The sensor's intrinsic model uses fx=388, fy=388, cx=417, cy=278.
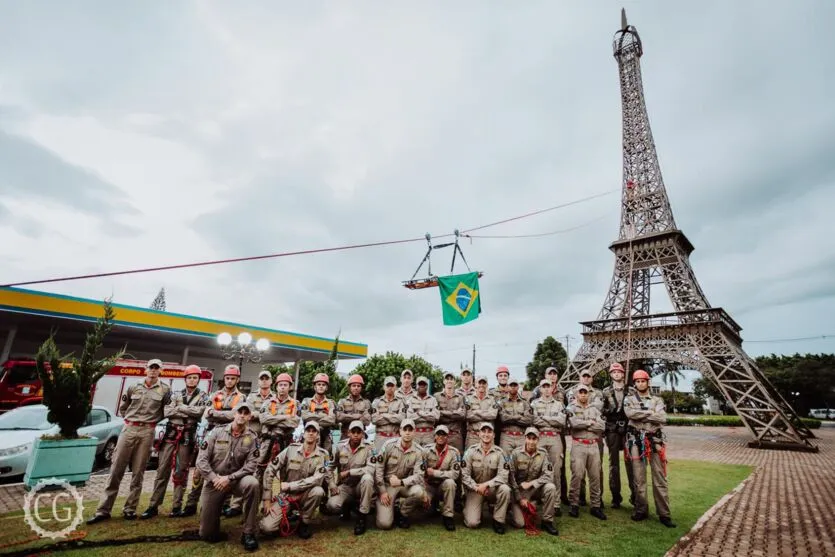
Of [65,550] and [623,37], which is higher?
[623,37]

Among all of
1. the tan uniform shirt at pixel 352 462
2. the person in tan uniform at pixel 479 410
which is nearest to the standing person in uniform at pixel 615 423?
the person in tan uniform at pixel 479 410

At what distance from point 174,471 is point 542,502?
214 inches

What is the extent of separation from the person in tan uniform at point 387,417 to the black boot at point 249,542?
241 centimetres

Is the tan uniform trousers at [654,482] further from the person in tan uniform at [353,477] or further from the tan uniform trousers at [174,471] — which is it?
the tan uniform trousers at [174,471]

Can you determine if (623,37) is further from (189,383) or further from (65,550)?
(65,550)

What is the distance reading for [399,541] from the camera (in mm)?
4820

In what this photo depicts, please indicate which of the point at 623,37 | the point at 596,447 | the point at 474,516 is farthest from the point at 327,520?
the point at 623,37

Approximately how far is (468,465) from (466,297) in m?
3.91

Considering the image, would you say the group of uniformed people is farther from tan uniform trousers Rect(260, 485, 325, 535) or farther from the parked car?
the parked car

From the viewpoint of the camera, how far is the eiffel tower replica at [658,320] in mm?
19156

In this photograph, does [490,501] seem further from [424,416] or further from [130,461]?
[130,461]

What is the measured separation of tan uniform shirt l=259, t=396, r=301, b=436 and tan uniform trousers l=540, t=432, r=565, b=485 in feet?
13.5

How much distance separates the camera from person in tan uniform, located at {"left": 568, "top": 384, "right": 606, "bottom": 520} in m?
6.20

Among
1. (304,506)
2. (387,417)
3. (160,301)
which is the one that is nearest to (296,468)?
(304,506)
